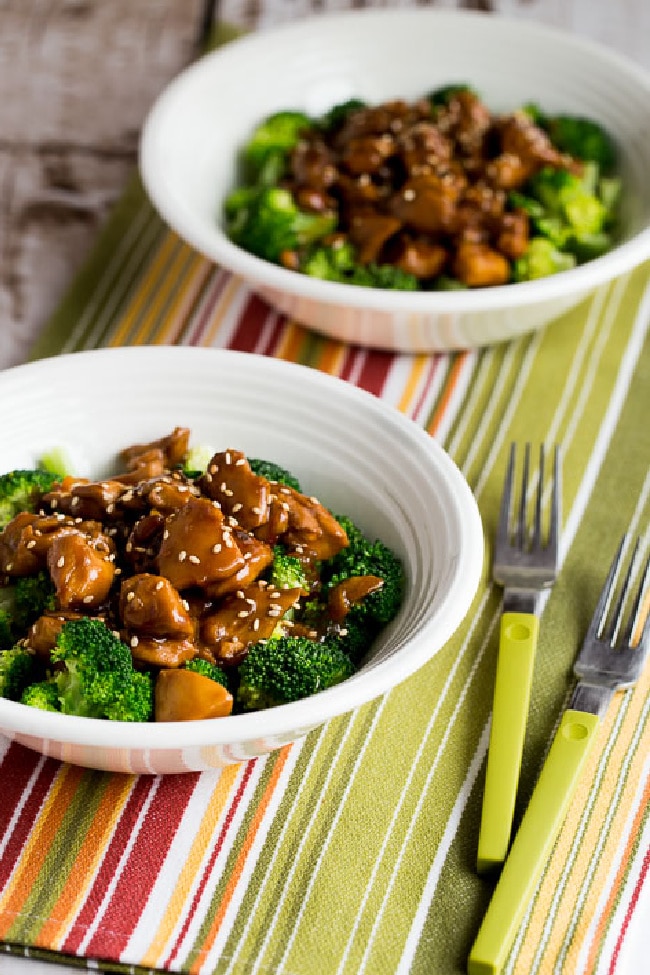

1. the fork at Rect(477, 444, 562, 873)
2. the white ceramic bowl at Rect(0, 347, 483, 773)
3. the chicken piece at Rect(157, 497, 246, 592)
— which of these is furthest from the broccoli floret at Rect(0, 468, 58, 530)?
the fork at Rect(477, 444, 562, 873)

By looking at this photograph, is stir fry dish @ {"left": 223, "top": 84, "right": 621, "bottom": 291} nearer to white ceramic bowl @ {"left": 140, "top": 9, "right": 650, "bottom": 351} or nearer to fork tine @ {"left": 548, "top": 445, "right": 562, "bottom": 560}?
white ceramic bowl @ {"left": 140, "top": 9, "right": 650, "bottom": 351}

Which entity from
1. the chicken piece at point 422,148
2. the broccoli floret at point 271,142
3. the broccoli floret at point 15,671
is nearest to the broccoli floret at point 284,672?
the broccoli floret at point 15,671

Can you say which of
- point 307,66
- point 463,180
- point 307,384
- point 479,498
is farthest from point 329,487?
point 307,66

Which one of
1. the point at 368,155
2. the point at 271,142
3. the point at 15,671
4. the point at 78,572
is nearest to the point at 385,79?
the point at 271,142

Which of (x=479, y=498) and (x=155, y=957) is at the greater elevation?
(x=479, y=498)

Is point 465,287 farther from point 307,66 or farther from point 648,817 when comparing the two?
point 648,817

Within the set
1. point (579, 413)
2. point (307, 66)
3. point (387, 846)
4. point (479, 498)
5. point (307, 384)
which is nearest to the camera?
point (387, 846)

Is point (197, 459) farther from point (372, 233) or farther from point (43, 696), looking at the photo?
point (372, 233)
